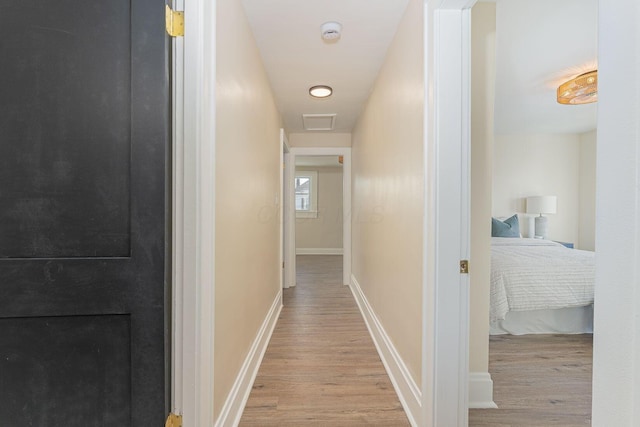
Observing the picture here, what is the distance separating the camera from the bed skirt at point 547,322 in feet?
8.80

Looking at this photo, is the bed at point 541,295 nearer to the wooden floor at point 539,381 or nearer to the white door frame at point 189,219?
the wooden floor at point 539,381

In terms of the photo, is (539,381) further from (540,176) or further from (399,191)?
(540,176)

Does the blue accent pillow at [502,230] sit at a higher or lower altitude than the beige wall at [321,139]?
lower

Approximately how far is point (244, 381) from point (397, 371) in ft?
3.09

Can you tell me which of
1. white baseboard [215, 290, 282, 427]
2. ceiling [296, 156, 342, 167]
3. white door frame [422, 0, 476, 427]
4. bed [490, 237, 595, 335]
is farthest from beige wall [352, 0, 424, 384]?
ceiling [296, 156, 342, 167]

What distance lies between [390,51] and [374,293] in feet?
6.54

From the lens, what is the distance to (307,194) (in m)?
7.69

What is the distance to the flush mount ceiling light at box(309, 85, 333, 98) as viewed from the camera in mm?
2847

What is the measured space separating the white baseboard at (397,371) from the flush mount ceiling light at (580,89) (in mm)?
2731

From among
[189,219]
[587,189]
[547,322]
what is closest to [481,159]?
[189,219]

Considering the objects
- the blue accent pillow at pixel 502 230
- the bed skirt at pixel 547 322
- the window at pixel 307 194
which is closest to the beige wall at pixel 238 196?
the bed skirt at pixel 547 322

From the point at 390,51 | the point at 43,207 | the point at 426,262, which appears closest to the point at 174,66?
the point at 43,207

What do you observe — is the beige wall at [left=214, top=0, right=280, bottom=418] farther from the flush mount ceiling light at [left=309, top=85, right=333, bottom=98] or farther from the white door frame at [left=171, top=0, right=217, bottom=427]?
the flush mount ceiling light at [left=309, top=85, right=333, bottom=98]

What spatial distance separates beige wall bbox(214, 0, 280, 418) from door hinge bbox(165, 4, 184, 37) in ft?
0.78
